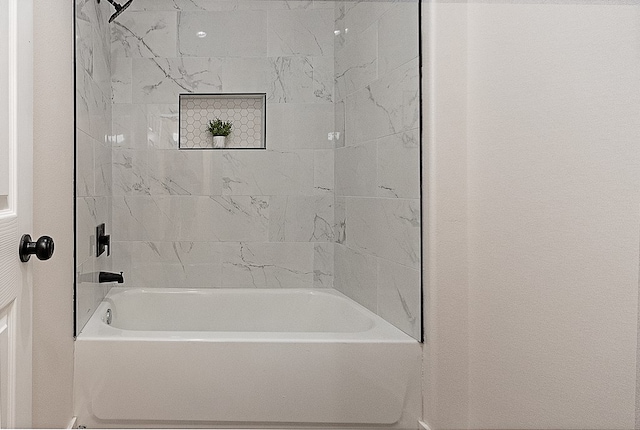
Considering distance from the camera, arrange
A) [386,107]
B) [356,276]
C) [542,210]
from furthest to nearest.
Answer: [356,276], [386,107], [542,210]

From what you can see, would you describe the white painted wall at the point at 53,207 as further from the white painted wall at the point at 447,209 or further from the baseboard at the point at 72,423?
the white painted wall at the point at 447,209

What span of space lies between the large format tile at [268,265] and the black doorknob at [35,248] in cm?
126

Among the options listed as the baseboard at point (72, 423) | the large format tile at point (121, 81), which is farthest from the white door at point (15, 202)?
the large format tile at point (121, 81)

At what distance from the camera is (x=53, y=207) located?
128cm

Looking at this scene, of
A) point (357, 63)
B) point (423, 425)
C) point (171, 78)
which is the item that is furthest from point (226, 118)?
point (423, 425)

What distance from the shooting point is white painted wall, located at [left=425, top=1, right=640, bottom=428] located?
3.50 feet

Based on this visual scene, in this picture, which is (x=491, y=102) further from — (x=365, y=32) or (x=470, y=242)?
(x=365, y=32)

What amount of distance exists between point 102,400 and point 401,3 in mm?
1359

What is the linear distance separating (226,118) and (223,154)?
148 mm

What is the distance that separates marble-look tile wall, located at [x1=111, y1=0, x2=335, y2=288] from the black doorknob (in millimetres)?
1220

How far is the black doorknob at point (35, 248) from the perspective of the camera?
Result: 104cm

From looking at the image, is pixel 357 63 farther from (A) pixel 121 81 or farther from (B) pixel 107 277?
(B) pixel 107 277

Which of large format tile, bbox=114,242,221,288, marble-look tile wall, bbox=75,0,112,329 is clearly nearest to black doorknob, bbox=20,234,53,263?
marble-look tile wall, bbox=75,0,112,329

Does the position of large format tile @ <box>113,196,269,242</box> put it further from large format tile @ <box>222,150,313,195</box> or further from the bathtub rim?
the bathtub rim
